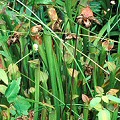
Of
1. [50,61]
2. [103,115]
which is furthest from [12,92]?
[50,61]

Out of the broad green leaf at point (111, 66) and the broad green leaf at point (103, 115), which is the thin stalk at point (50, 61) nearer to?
the broad green leaf at point (111, 66)

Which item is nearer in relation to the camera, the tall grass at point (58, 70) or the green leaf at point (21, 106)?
the green leaf at point (21, 106)

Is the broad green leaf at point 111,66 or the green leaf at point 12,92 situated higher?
the green leaf at point 12,92

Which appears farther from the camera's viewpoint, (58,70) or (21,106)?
(58,70)

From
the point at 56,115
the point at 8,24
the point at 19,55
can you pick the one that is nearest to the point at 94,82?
the point at 56,115

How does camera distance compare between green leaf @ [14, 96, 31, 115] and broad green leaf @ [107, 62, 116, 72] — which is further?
broad green leaf @ [107, 62, 116, 72]

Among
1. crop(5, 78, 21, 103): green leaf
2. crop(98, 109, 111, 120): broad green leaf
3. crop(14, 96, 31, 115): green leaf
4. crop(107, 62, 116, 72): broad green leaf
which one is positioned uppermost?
crop(5, 78, 21, 103): green leaf

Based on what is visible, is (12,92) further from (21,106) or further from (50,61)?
(50,61)

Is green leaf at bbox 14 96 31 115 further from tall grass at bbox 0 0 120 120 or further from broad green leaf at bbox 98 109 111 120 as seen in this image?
broad green leaf at bbox 98 109 111 120

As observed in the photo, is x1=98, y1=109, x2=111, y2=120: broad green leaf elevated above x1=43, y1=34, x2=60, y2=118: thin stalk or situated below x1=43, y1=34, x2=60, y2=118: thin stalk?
below

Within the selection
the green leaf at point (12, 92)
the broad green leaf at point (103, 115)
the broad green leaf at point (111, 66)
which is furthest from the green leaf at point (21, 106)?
the broad green leaf at point (111, 66)

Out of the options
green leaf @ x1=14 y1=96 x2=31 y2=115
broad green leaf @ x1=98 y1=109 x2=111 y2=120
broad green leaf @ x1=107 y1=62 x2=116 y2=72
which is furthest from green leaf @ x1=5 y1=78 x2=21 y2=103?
broad green leaf @ x1=107 y1=62 x2=116 y2=72
